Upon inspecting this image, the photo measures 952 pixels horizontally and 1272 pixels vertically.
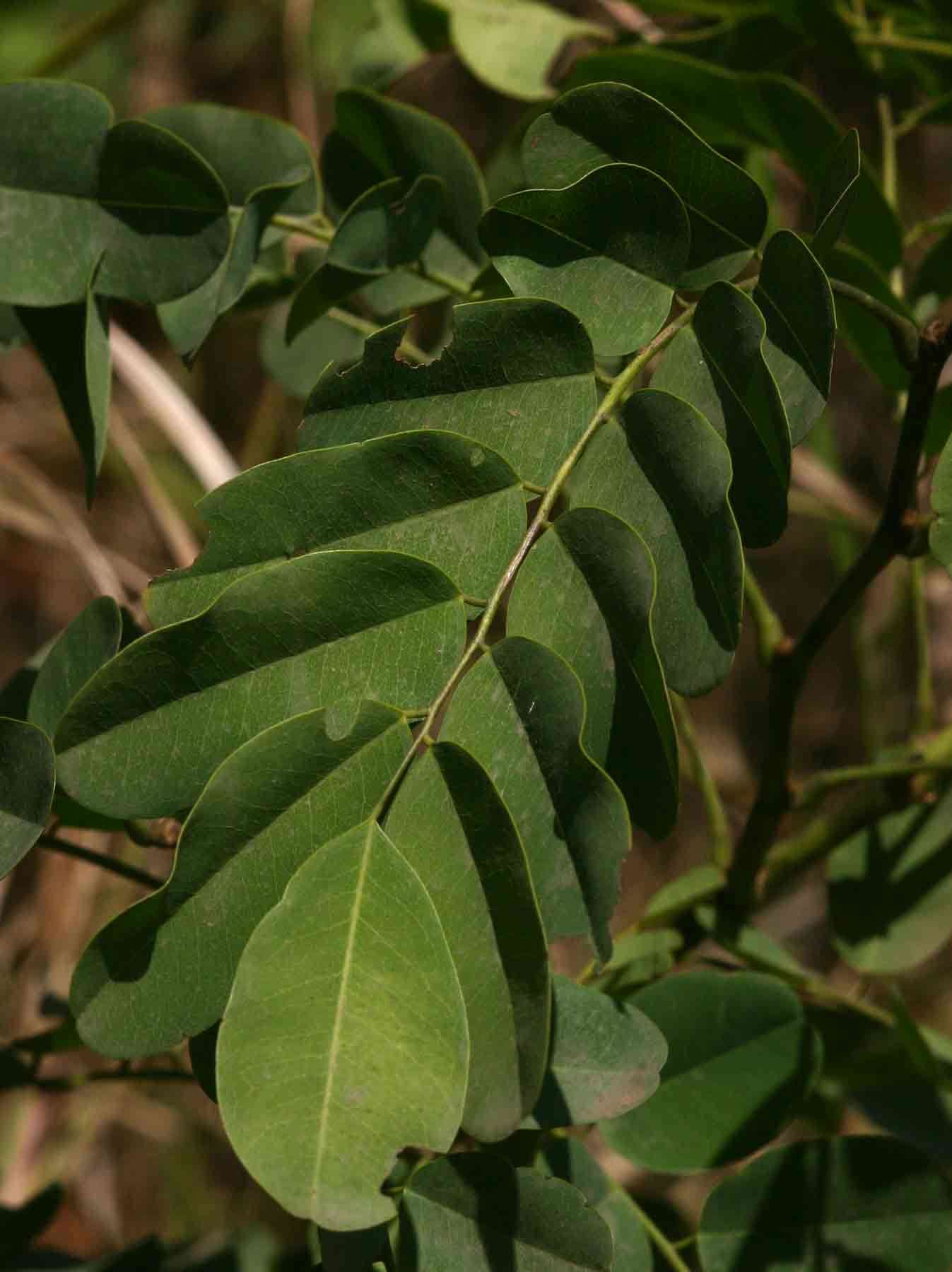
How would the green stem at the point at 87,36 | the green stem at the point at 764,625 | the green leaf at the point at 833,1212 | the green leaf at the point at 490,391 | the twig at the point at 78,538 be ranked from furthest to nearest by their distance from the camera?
1. the green stem at the point at 87,36
2. the twig at the point at 78,538
3. the green stem at the point at 764,625
4. the green leaf at the point at 833,1212
5. the green leaf at the point at 490,391

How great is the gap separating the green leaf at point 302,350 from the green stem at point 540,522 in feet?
1.01

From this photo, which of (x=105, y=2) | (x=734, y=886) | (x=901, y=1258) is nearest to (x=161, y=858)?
(x=734, y=886)

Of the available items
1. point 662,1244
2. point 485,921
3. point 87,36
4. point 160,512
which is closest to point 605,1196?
point 662,1244

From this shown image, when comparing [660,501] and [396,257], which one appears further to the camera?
[396,257]

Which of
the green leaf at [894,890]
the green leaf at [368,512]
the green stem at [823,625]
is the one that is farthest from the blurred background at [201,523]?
the green leaf at [368,512]

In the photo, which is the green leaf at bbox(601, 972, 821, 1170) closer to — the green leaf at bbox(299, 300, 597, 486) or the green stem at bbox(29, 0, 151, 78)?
the green leaf at bbox(299, 300, 597, 486)

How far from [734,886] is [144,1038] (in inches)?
14.2

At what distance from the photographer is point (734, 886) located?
0.67 m

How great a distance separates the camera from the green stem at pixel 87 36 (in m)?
1.07

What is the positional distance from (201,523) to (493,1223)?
1.13 meters

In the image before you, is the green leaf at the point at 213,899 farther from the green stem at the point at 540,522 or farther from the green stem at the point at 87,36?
the green stem at the point at 87,36

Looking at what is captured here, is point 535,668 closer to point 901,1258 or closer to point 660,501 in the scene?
point 660,501

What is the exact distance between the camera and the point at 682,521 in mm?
431

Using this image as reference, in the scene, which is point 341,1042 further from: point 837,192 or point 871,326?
point 871,326
